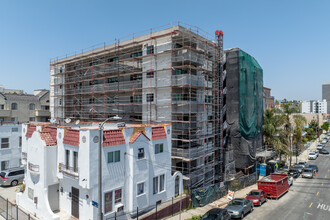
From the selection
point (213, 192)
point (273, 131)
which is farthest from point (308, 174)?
point (213, 192)

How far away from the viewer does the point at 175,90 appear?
91.4 feet

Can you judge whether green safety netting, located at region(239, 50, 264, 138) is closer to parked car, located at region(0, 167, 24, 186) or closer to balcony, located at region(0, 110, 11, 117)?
parked car, located at region(0, 167, 24, 186)

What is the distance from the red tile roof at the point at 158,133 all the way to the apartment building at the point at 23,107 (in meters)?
34.4

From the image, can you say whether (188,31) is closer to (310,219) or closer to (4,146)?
(310,219)

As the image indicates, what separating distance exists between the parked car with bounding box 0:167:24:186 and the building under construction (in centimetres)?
1228

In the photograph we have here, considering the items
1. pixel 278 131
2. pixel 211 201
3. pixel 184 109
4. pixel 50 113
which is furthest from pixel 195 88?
pixel 50 113

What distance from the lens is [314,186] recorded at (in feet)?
102

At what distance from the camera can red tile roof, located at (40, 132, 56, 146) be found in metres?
19.4

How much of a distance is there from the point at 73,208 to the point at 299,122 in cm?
4156

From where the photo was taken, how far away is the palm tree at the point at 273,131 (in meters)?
38.8

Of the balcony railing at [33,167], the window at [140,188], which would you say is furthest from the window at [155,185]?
the balcony railing at [33,167]

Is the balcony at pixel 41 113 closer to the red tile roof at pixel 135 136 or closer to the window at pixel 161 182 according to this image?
the red tile roof at pixel 135 136

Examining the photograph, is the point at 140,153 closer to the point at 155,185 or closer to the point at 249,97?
the point at 155,185

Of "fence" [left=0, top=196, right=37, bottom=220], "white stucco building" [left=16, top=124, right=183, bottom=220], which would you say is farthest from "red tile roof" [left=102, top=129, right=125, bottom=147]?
"fence" [left=0, top=196, right=37, bottom=220]
